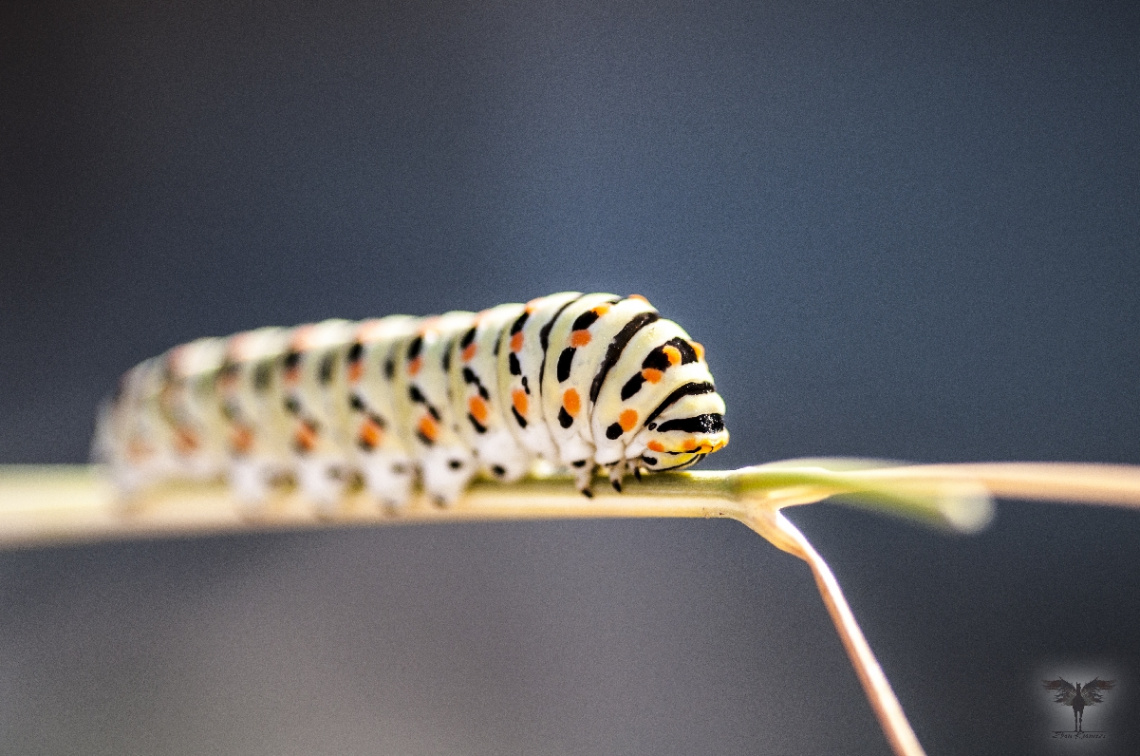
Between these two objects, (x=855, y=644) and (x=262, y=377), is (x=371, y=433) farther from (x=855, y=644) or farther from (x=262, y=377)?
(x=855, y=644)

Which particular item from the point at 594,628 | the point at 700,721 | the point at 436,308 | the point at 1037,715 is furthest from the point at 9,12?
the point at 1037,715

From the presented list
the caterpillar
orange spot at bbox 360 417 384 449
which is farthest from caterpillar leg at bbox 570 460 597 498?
orange spot at bbox 360 417 384 449

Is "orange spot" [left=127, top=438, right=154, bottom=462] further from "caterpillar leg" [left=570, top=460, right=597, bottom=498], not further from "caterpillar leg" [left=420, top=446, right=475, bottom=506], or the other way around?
"caterpillar leg" [left=570, top=460, right=597, bottom=498]

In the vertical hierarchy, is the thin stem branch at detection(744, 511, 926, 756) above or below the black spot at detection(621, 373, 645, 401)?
below

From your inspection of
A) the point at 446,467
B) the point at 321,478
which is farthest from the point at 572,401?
the point at 321,478

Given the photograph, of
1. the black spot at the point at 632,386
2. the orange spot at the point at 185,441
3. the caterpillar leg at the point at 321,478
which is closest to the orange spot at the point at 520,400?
the black spot at the point at 632,386

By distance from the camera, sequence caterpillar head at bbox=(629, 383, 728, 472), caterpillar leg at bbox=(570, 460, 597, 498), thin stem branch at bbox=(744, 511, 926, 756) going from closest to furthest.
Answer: thin stem branch at bbox=(744, 511, 926, 756)
caterpillar leg at bbox=(570, 460, 597, 498)
caterpillar head at bbox=(629, 383, 728, 472)

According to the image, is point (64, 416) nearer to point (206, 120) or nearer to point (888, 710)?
point (206, 120)
